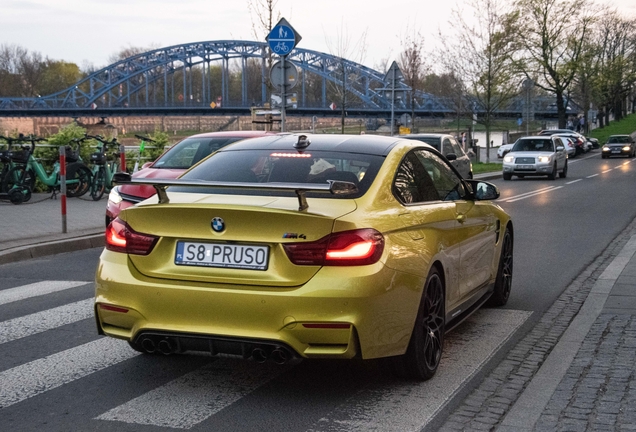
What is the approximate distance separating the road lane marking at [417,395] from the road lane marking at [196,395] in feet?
2.03

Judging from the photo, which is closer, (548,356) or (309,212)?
(309,212)

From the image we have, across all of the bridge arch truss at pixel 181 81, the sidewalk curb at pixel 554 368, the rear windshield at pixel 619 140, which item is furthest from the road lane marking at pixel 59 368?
the bridge arch truss at pixel 181 81

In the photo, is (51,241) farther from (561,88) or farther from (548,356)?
(561,88)

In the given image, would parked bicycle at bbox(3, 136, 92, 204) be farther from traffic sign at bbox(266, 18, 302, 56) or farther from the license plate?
the license plate

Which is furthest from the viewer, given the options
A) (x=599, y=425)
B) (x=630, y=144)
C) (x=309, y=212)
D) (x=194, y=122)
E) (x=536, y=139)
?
(x=194, y=122)

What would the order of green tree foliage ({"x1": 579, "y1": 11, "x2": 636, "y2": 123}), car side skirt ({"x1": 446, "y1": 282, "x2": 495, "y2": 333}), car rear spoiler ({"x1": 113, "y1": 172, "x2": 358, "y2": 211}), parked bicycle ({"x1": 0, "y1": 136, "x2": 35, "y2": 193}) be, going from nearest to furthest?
1. car rear spoiler ({"x1": 113, "y1": 172, "x2": 358, "y2": 211})
2. car side skirt ({"x1": 446, "y1": 282, "x2": 495, "y2": 333})
3. parked bicycle ({"x1": 0, "y1": 136, "x2": 35, "y2": 193})
4. green tree foliage ({"x1": 579, "y1": 11, "x2": 636, "y2": 123})

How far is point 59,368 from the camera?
5.80 metres

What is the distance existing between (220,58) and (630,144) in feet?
302

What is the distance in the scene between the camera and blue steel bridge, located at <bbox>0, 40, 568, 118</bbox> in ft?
417

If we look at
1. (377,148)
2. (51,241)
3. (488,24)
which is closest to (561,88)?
(488,24)

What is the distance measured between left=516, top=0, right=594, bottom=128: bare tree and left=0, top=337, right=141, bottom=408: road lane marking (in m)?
67.3

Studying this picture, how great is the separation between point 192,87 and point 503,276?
5842 inches

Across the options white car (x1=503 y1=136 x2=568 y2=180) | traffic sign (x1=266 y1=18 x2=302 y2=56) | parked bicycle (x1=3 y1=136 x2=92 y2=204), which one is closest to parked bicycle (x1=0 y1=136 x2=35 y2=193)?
parked bicycle (x1=3 y1=136 x2=92 y2=204)

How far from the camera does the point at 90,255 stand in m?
11.8
